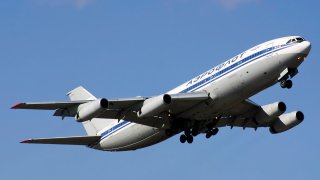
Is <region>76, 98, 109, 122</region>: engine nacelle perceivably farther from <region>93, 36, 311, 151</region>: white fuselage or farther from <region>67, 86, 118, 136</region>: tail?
<region>67, 86, 118, 136</region>: tail

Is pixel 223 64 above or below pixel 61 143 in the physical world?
above

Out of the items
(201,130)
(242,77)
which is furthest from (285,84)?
(201,130)

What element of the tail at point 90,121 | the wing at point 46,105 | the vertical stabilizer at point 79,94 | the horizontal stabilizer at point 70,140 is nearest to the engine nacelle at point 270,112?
the tail at point 90,121

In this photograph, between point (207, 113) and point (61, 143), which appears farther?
point (61, 143)

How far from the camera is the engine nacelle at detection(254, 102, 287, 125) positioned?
194 ft

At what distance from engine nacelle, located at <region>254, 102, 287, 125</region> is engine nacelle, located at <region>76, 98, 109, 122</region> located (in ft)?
46.3

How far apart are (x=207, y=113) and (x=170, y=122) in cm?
321

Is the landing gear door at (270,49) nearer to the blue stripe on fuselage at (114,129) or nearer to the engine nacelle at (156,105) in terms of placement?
the engine nacelle at (156,105)

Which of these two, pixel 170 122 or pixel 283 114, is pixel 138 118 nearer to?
pixel 170 122

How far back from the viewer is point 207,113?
54219 millimetres

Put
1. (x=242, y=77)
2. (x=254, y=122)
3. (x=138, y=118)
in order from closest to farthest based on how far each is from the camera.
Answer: (x=242, y=77) < (x=138, y=118) < (x=254, y=122)

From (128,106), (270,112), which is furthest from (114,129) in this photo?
(270,112)

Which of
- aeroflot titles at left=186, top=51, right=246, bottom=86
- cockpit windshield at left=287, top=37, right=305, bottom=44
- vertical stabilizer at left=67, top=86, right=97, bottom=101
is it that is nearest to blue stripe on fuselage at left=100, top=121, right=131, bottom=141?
vertical stabilizer at left=67, top=86, right=97, bottom=101

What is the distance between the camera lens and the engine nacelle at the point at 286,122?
6157 cm
